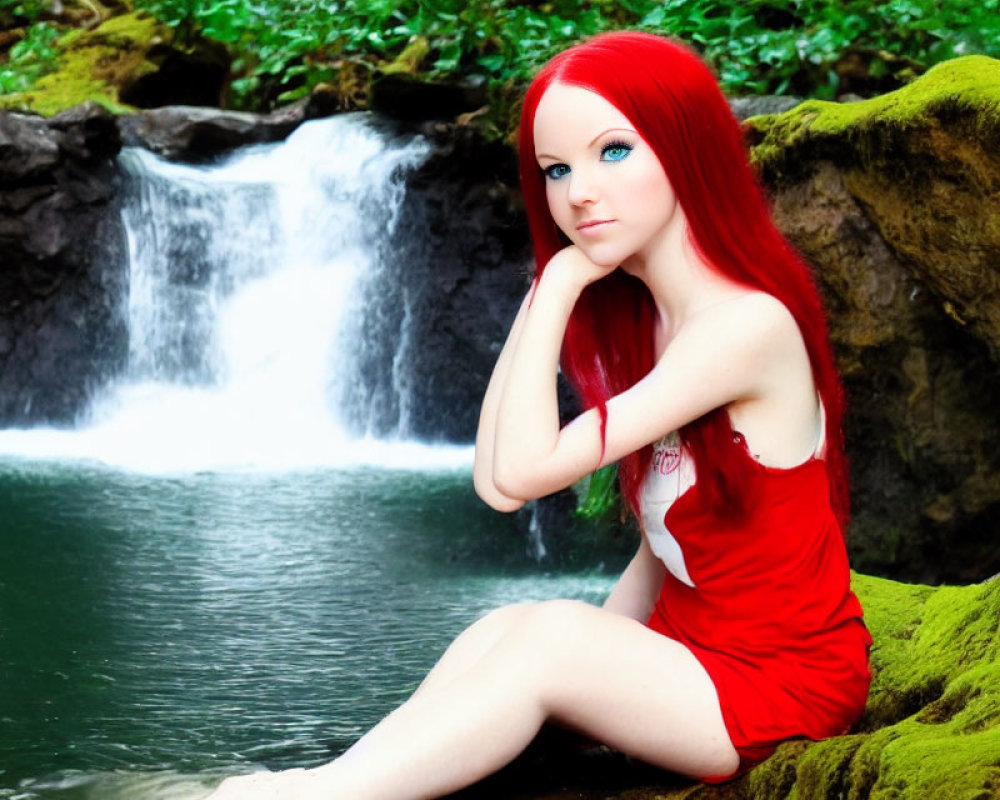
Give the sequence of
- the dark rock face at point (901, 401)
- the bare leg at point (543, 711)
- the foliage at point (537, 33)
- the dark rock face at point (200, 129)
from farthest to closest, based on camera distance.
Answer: the dark rock face at point (200, 129)
the foliage at point (537, 33)
the dark rock face at point (901, 401)
the bare leg at point (543, 711)

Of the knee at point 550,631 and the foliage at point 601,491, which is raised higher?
the knee at point 550,631

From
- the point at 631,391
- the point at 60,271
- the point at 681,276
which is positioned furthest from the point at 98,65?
the point at 631,391

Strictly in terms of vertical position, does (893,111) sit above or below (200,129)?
below

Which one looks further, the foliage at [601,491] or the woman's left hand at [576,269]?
the foliage at [601,491]

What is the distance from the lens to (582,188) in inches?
80.7

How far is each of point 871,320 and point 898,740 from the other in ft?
9.10

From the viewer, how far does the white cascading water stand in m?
8.53

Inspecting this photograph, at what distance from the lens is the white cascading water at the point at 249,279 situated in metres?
8.53

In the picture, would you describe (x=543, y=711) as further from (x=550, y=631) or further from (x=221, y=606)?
(x=221, y=606)

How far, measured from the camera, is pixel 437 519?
19.8ft

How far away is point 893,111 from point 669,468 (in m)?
2.01

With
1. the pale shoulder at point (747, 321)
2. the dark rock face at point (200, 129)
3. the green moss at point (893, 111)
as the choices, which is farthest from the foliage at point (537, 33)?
the pale shoulder at point (747, 321)

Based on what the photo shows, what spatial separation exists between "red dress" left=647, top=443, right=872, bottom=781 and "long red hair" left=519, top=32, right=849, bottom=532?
0.06 metres

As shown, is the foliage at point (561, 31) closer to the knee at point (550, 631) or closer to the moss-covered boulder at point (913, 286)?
the moss-covered boulder at point (913, 286)
